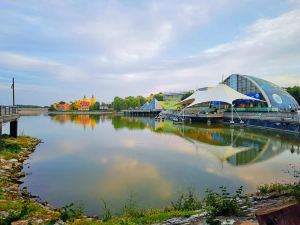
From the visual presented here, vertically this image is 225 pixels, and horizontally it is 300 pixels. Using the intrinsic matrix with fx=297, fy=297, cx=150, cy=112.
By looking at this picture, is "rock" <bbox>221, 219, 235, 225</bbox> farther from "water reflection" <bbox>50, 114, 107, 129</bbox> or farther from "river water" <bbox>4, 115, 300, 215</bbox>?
"water reflection" <bbox>50, 114, 107, 129</bbox>

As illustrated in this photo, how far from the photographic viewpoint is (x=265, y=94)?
53.8 metres

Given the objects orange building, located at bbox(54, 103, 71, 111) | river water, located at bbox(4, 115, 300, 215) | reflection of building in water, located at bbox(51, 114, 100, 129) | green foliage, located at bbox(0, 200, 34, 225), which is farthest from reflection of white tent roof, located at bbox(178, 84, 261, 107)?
orange building, located at bbox(54, 103, 71, 111)

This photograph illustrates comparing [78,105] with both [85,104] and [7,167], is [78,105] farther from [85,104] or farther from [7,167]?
[7,167]

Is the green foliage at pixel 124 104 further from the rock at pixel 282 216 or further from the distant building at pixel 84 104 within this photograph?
the rock at pixel 282 216

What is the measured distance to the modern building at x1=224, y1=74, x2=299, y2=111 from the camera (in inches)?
2069

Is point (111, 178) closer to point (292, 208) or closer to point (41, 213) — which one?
point (41, 213)

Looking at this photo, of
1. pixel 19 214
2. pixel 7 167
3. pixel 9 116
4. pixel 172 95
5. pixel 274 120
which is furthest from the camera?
pixel 172 95

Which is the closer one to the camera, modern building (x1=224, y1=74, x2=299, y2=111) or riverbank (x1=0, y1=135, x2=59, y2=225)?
riverbank (x1=0, y1=135, x2=59, y2=225)

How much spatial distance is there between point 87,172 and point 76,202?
441 cm

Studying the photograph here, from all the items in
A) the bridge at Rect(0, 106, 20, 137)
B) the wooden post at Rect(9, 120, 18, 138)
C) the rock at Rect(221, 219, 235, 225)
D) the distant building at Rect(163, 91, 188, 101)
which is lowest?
the rock at Rect(221, 219, 235, 225)

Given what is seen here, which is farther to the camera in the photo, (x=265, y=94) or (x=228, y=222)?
(x=265, y=94)

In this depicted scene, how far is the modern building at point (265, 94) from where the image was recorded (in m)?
52.6

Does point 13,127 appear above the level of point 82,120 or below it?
above

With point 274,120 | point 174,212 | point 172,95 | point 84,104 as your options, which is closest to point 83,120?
point 274,120
